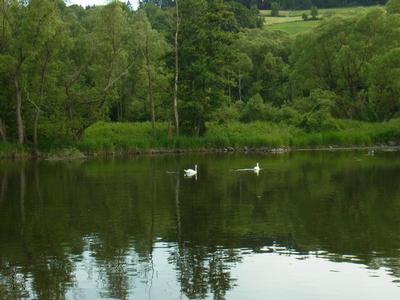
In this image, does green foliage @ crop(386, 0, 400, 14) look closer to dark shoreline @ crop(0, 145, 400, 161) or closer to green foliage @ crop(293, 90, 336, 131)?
green foliage @ crop(293, 90, 336, 131)

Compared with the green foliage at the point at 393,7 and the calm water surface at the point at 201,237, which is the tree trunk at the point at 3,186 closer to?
the calm water surface at the point at 201,237

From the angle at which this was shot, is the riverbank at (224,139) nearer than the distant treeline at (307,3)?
Yes

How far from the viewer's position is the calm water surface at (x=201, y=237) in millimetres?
15883

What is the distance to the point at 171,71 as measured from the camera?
219 feet

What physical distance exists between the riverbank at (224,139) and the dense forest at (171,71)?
1.29 metres

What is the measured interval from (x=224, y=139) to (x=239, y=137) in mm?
1729

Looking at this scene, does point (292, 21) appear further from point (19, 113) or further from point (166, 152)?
point (19, 113)

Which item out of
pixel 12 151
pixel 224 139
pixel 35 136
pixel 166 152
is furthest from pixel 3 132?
pixel 224 139

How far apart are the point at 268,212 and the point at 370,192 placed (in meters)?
7.90

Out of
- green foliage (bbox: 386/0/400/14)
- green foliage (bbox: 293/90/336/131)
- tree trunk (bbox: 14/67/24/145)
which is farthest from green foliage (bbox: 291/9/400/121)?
tree trunk (bbox: 14/67/24/145)

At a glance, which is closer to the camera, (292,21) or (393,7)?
(393,7)

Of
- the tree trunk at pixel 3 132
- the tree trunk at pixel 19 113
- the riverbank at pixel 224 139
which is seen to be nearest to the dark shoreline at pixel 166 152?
the riverbank at pixel 224 139

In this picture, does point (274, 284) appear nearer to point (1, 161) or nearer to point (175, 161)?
point (175, 161)

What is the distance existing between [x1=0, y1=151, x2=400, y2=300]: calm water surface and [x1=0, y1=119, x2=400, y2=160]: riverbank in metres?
18.9
